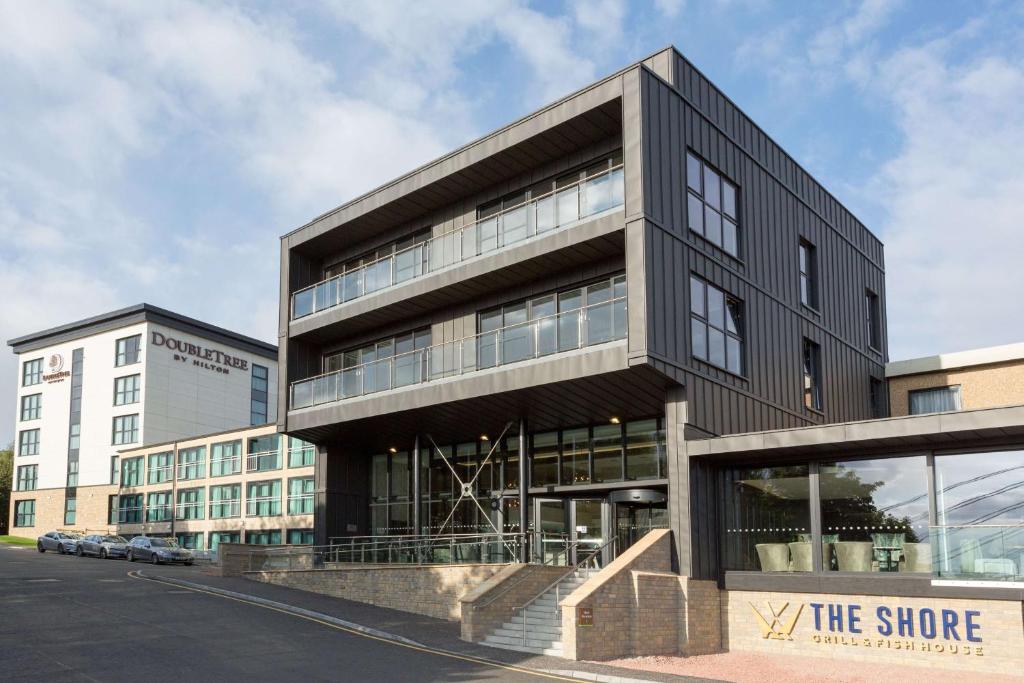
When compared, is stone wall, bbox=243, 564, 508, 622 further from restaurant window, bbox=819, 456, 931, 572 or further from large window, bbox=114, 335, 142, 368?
large window, bbox=114, 335, 142, 368

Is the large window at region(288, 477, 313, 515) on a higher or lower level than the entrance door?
higher

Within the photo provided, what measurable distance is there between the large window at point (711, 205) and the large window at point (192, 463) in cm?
3678

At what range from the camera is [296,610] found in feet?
78.1

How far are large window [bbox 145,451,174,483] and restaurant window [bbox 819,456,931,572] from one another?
43323 millimetres

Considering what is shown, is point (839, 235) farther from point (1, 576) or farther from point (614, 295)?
point (1, 576)

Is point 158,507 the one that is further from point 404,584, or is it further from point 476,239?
point 476,239

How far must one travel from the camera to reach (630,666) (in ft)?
61.4

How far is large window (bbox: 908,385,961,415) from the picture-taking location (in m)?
31.7

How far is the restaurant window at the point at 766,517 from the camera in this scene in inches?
826

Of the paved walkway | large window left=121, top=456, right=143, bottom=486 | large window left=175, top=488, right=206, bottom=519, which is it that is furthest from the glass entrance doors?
large window left=121, top=456, right=143, bottom=486

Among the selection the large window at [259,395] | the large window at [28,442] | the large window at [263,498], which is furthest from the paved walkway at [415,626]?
the large window at [28,442]

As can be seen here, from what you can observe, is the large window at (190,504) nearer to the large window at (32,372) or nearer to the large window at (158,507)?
the large window at (158,507)

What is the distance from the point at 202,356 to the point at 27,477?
47.5 ft

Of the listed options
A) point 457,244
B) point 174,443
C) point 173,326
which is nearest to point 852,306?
point 457,244
